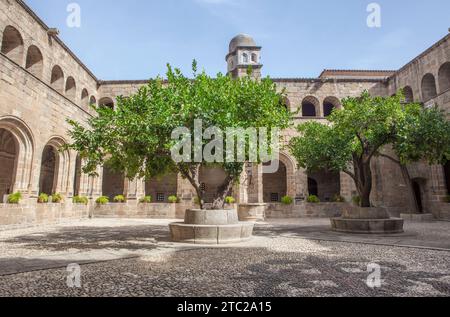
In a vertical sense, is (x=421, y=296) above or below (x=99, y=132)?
below

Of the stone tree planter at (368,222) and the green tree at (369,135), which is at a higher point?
the green tree at (369,135)

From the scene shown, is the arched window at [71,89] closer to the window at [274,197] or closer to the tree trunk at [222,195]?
the tree trunk at [222,195]

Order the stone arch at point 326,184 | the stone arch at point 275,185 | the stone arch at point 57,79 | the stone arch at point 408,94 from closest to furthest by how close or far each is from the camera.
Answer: the stone arch at point 57,79 < the stone arch at point 408,94 < the stone arch at point 326,184 < the stone arch at point 275,185

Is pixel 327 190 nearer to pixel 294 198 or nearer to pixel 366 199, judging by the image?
pixel 294 198

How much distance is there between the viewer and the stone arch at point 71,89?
658 inches

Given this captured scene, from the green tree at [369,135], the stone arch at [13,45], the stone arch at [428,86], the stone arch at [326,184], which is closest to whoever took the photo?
the green tree at [369,135]

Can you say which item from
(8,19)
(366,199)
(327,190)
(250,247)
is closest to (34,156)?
(8,19)

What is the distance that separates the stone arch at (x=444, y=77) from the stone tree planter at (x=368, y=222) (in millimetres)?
11398

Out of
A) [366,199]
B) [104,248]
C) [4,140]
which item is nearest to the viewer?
[104,248]

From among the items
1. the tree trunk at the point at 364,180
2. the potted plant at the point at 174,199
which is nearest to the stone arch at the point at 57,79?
the potted plant at the point at 174,199

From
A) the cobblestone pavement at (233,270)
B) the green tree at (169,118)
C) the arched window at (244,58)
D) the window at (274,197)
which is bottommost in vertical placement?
the cobblestone pavement at (233,270)

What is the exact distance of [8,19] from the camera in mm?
11523

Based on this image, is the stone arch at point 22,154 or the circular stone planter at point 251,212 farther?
the circular stone planter at point 251,212

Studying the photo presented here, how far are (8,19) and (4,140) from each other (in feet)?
27.0
